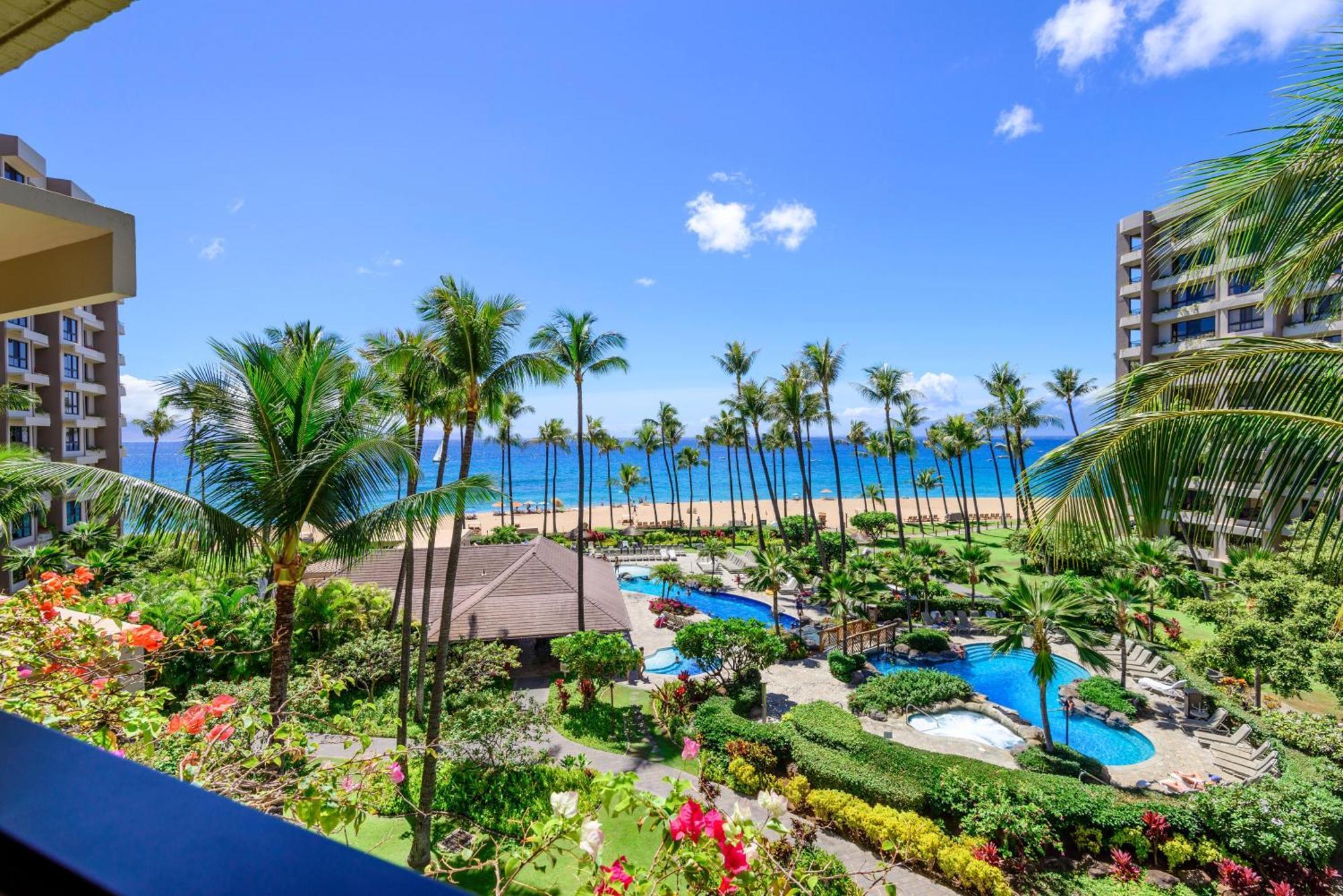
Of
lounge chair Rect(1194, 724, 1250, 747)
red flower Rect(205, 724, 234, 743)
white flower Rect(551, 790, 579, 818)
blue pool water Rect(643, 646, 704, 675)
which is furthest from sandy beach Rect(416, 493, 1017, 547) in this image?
white flower Rect(551, 790, 579, 818)

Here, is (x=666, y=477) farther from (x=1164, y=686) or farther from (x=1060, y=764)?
(x=1060, y=764)

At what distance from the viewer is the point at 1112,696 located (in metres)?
20.0

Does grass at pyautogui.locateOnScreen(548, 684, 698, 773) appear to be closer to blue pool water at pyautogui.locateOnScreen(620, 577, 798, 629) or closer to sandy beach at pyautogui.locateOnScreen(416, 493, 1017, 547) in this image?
blue pool water at pyautogui.locateOnScreen(620, 577, 798, 629)

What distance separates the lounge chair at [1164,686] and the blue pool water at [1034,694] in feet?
7.07

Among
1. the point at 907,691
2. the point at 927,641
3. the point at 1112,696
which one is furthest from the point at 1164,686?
the point at 907,691

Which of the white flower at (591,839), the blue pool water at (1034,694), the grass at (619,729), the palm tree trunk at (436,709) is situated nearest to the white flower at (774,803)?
the white flower at (591,839)

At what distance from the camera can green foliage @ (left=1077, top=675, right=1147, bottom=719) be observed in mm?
19609

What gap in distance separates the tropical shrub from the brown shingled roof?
8.32 meters

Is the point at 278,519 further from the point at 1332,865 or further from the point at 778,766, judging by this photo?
the point at 1332,865

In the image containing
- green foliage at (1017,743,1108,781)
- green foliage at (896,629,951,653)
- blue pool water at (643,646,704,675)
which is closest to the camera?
green foliage at (1017,743,1108,781)

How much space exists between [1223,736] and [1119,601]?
459 cm

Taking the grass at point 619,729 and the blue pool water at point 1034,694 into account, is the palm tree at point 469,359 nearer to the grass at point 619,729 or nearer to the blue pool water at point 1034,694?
the grass at point 619,729

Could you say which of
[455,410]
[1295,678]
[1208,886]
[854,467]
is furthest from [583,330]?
[854,467]

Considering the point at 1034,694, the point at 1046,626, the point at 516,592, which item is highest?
the point at 1046,626
